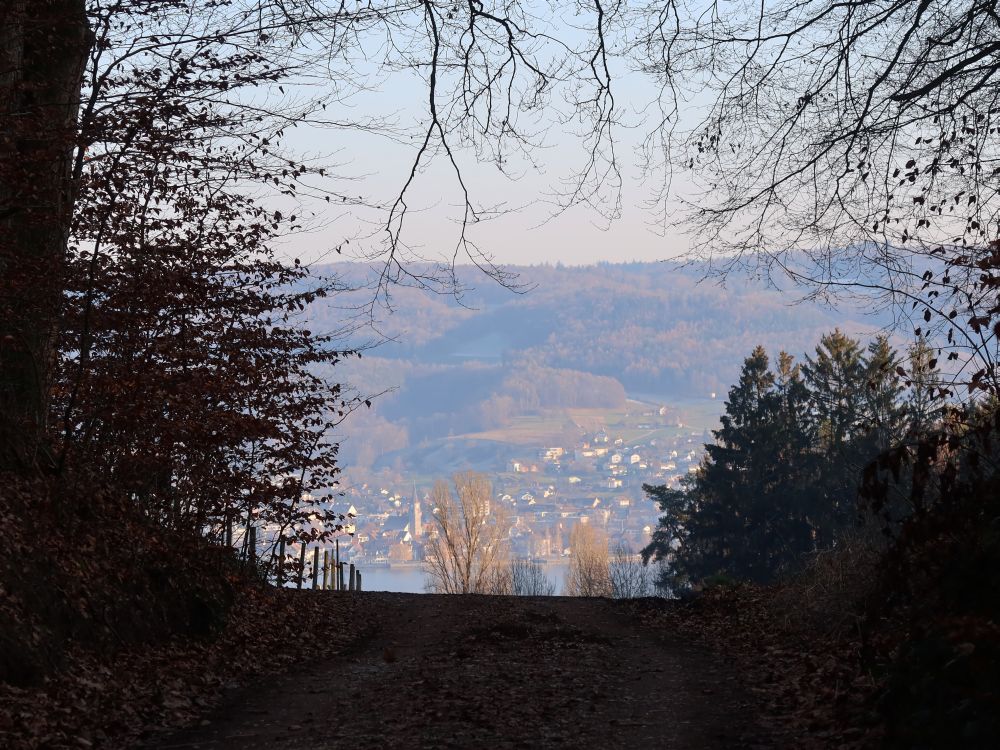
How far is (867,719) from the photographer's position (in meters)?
6.98

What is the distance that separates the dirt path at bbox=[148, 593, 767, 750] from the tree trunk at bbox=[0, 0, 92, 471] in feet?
14.9

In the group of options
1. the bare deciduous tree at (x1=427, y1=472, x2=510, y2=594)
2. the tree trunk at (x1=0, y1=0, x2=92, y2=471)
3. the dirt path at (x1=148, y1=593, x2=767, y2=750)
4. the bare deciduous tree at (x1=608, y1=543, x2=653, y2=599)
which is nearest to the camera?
the dirt path at (x1=148, y1=593, x2=767, y2=750)

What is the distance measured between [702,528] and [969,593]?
135 feet

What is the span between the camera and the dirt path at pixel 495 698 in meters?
7.66

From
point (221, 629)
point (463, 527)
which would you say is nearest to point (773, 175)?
point (221, 629)

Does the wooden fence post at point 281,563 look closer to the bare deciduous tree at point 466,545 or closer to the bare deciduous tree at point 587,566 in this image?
the bare deciduous tree at point 466,545

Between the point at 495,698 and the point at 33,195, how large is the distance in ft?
23.0

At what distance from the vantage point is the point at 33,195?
10523mm

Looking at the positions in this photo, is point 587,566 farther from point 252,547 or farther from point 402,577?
point 402,577

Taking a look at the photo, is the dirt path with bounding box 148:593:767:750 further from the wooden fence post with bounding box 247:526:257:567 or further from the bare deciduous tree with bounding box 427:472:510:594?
the bare deciduous tree with bounding box 427:472:510:594

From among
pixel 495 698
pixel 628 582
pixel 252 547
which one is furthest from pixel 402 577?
pixel 495 698

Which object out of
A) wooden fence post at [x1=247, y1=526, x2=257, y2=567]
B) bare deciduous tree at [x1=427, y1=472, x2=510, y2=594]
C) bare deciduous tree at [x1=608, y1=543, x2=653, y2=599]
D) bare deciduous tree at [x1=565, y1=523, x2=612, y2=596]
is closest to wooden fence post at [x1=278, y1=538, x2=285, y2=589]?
wooden fence post at [x1=247, y1=526, x2=257, y2=567]

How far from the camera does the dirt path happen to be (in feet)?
25.1

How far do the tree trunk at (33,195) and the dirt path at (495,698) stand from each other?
4.54 meters
